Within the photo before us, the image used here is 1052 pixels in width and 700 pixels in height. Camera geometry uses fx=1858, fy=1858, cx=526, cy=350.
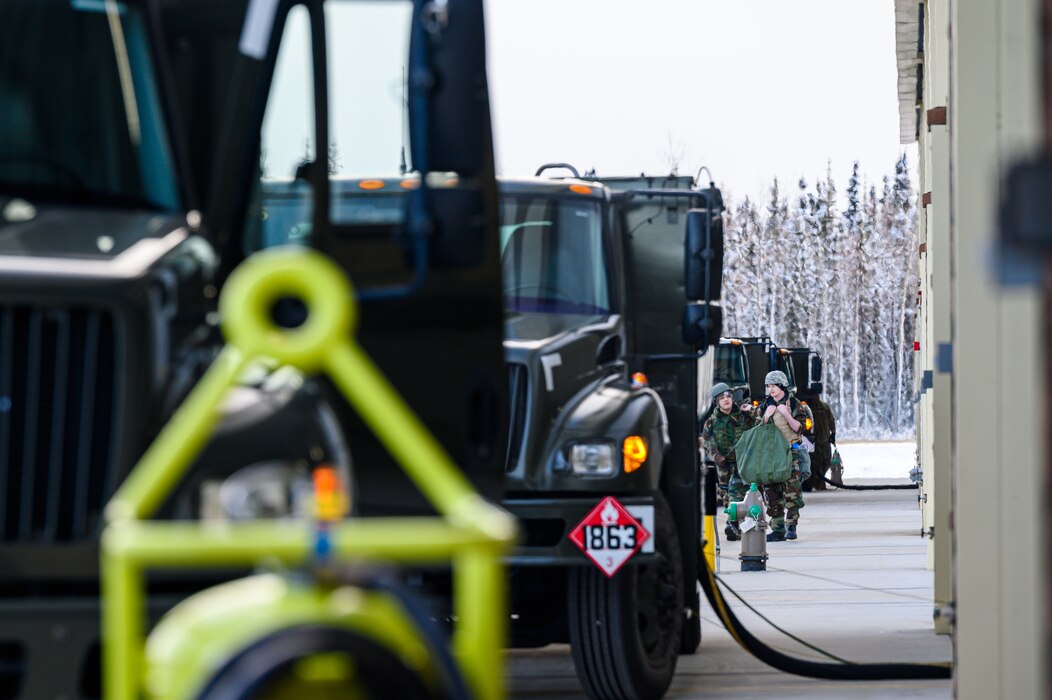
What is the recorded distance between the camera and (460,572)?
2924 mm

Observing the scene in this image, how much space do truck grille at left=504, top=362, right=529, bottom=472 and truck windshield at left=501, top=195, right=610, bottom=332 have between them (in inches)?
31.1

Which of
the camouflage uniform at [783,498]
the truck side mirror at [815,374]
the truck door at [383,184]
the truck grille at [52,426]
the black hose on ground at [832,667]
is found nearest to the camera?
the truck grille at [52,426]

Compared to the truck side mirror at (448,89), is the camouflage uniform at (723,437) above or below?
below

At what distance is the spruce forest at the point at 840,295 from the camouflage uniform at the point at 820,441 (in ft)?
168

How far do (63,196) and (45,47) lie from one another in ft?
1.64

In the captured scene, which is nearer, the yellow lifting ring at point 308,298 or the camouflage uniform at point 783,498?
the yellow lifting ring at point 308,298

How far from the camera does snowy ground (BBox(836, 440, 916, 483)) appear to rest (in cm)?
4556

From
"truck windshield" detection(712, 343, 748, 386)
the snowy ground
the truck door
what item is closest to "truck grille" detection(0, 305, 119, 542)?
the truck door

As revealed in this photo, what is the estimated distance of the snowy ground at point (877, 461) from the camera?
4556 cm

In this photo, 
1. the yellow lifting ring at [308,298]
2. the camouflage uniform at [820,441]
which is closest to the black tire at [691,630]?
the yellow lifting ring at [308,298]

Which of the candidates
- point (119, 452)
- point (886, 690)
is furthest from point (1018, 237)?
point (886, 690)

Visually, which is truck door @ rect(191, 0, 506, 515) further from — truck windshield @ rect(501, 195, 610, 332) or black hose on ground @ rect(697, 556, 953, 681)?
black hose on ground @ rect(697, 556, 953, 681)

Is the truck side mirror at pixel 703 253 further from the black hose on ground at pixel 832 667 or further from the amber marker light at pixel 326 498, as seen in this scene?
the amber marker light at pixel 326 498

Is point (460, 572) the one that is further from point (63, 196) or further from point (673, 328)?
point (673, 328)
